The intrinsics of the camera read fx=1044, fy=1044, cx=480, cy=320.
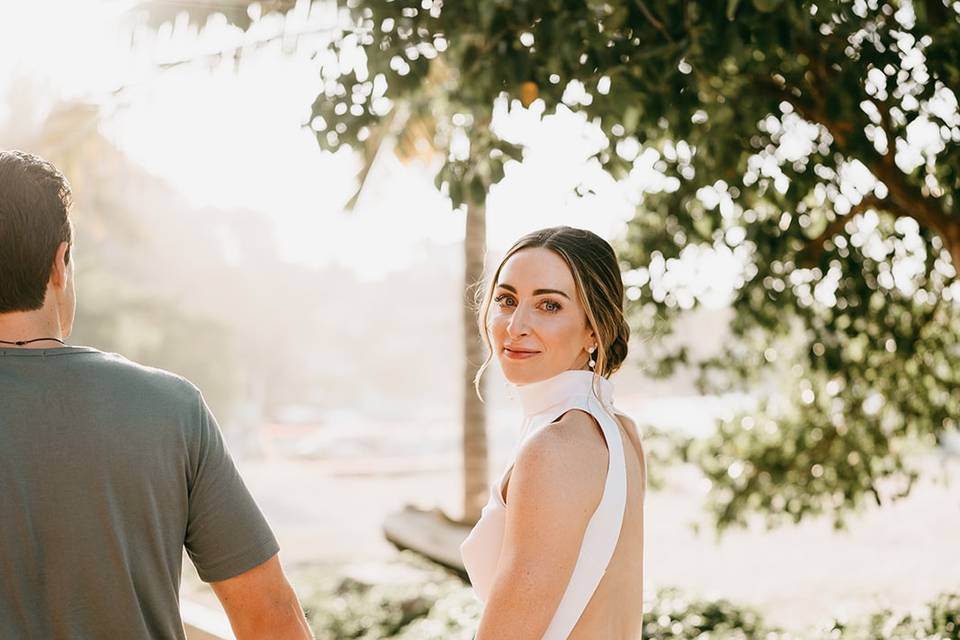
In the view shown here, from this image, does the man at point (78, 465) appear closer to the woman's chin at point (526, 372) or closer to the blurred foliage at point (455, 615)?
the woman's chin at point (526, 372)

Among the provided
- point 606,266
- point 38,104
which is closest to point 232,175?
point 38,104

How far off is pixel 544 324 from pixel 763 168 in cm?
347

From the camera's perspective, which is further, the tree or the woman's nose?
the tree

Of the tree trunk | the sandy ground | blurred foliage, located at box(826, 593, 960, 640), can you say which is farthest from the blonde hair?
the tree trunk

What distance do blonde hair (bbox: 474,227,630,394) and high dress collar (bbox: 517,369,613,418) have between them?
0.18 feet

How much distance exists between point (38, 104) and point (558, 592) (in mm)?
28216

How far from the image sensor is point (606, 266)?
2387 millimetres

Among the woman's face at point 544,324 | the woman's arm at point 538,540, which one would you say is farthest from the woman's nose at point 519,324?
the woman's arm at point 538,540

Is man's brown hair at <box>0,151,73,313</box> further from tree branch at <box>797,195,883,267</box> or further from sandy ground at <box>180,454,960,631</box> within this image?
sandy ground at <box>180,454,960,631</box>

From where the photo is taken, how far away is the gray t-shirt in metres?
1.73

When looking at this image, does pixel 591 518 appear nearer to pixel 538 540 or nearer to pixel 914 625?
pixel 538 540

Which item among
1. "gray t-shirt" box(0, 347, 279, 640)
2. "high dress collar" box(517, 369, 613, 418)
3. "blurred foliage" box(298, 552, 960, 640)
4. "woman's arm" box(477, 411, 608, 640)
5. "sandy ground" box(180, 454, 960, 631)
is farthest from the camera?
"sandy ground" box(180, 454, 960, 631)

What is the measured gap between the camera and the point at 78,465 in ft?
5.72

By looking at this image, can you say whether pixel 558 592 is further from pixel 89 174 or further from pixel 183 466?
pixel 89 174
